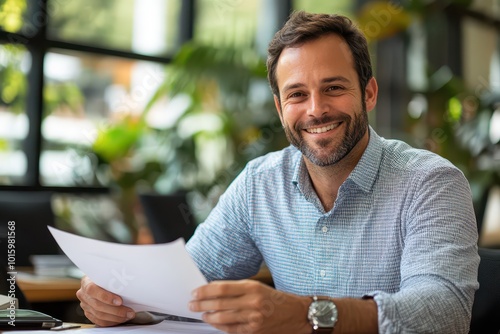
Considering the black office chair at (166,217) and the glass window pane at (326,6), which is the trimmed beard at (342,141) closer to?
the black office chair at (166,217)

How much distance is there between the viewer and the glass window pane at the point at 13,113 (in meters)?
4.57

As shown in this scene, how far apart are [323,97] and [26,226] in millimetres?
2145

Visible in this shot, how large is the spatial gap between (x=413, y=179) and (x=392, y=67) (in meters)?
5.22

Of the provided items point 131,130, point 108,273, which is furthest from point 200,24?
point 108,273

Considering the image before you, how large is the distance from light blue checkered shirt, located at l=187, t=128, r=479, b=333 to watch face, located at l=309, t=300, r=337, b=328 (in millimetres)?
94

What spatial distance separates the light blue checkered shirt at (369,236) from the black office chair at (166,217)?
1790 millimetres

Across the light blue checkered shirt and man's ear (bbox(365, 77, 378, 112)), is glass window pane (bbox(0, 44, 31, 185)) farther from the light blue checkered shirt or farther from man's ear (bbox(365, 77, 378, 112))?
man's ear (bbox(365, 77, 378, 112))

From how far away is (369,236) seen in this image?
1.71 metres

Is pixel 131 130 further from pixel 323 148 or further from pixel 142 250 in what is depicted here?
pixel 142 250

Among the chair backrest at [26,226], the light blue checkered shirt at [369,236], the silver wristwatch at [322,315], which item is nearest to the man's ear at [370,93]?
the light blue checkered shirt at [369,236]

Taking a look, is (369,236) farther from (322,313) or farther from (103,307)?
(103,307)

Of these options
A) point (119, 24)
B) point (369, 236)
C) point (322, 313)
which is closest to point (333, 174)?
point (369, 236)

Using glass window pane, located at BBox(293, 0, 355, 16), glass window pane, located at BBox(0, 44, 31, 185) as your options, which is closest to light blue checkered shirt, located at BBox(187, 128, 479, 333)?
glass window pane, located at BBox(0, 44, 31, 185)

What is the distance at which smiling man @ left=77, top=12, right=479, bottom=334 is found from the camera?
140cm
